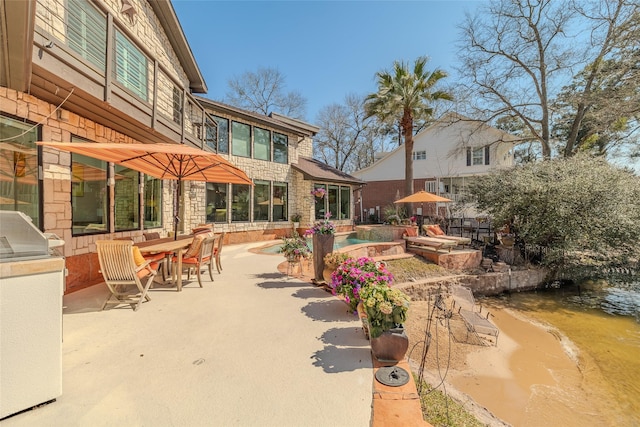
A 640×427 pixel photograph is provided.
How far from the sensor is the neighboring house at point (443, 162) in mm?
19641

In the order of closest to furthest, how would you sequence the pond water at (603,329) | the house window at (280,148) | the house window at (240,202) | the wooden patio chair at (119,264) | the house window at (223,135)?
1. the wooden patio chair at (119,264)
2. the pond water at (603,329)
3. the house window at (223,135)
4. the house window at (240,202)
5. the house window at (280,148)

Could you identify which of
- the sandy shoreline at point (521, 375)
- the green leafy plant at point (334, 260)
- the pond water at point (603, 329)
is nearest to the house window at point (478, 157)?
the pond water at point (603, 329)

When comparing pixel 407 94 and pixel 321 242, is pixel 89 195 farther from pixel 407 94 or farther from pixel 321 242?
pixel 407 94

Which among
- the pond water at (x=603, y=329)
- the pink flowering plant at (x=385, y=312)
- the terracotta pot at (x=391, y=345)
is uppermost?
the pink flowering plant at (x=385, y=312)

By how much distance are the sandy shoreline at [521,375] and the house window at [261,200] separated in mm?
8407

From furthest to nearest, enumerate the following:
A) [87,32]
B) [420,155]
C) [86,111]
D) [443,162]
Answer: [420,155] → [443,162] → [86,111] → [87,32]

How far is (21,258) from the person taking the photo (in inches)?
79.7

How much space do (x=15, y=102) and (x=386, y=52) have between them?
20090mm

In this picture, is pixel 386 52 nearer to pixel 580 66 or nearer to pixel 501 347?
pixel 580 66

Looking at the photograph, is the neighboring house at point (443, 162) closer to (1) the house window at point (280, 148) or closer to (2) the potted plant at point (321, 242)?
(1) the house window at point (280, 148)

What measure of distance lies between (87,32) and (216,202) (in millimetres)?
7227

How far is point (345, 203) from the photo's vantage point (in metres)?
16.7

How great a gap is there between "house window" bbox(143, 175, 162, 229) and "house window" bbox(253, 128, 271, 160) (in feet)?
17.7

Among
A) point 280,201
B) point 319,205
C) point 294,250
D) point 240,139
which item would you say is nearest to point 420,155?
point 319,205
